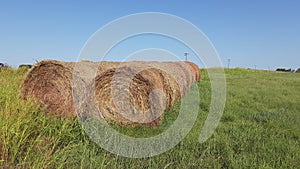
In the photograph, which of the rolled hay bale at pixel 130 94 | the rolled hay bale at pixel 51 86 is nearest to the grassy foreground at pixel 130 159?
the rolled hay bale at pixel 51 86

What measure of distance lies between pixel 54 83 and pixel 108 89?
1.09m

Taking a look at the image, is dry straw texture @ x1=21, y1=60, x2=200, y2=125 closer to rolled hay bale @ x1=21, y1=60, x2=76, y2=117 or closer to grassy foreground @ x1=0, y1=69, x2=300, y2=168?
rolled hay bale @ x1=21, y1=60, x2=76, y2=117

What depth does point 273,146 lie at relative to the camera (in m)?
3.83

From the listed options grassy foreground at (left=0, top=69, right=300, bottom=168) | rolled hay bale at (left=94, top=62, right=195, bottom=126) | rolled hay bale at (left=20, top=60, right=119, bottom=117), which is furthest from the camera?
rolled hay bale at (left=94, top=62, right=195, bottom=126)

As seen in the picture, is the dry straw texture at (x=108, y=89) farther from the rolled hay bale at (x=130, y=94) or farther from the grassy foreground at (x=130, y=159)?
the grassy foreground at (x=130, y=159)

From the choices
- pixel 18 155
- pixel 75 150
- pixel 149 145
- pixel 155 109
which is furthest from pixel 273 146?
pixel 18 155

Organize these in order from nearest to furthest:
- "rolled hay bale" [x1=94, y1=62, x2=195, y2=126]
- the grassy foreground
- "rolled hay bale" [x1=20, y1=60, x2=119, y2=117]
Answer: the grassy foreground
"rolled hay bale" [x1=20, y1=60, x2=119, y2=117]
"rolled hay bale" [x1=94, y1=62, x2=195, y2=126]

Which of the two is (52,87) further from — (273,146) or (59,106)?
(273,146)

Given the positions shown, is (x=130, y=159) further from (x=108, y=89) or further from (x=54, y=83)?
(x=54, y=83)

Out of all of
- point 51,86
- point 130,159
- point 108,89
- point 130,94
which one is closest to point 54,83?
point 51,86

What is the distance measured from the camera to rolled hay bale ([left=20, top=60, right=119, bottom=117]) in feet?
16.6

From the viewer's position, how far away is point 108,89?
5648 millimetres

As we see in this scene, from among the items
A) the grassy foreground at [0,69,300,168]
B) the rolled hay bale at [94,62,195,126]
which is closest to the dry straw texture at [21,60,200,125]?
the rolled hay bale at [94,62,195,126]

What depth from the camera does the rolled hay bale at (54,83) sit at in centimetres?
505
